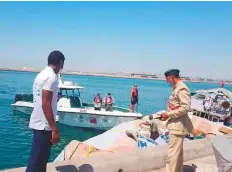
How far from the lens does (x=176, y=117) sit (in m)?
4.05

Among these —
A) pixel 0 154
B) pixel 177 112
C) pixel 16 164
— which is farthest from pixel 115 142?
pixel 177 112

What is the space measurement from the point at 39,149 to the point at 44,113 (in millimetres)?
476

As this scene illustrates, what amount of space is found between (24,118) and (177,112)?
1889 cm

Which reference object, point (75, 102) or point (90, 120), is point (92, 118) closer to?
point (90, 120)

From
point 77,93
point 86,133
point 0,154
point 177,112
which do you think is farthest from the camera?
point 77,93

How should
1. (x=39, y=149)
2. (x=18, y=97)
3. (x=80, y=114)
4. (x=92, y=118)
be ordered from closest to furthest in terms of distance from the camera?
1. (x=39, y=149)
2. (x=92, y=118)
3. (x=80, y=114)
4. (x=18, y=97)

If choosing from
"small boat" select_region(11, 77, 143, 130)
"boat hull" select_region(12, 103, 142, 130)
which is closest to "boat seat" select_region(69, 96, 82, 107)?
"small boat" select_region(11, 77, 143, 130)

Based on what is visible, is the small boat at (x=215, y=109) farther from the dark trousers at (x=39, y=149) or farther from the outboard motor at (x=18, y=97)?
the dark trousers at (x=39, y=149)

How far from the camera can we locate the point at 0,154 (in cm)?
1234

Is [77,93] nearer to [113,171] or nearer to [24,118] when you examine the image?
[24,118]

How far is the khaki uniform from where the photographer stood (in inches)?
158

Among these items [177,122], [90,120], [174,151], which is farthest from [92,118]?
[177,122]

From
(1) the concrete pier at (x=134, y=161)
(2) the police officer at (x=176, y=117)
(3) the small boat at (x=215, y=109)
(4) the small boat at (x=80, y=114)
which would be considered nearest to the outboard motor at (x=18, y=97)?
(4) the small boat at (x=80, y=114)

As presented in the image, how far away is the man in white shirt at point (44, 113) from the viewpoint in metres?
3.04
